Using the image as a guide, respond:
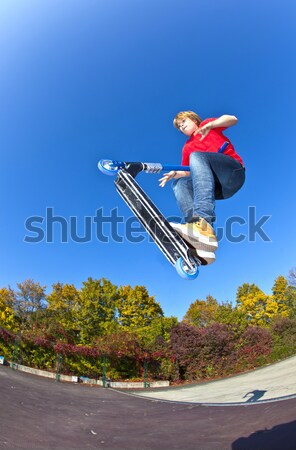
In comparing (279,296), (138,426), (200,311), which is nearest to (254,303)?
(279,296)

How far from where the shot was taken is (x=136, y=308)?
1038 inches

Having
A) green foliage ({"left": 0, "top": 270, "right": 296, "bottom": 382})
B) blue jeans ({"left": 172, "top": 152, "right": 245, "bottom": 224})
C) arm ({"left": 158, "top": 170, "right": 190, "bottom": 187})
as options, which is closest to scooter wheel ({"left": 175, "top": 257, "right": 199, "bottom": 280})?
blue jeans ({"left": 172, "top": 152, "right": 245, "bottom": 224})

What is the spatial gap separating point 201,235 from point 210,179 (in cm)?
40

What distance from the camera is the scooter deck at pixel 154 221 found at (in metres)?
1.74

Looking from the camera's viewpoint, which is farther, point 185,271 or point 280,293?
point 280,293

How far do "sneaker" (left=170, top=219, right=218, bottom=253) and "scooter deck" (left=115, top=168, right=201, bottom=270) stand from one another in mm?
77

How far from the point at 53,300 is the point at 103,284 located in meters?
5.79

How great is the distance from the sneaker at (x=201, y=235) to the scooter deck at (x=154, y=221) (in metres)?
0.08

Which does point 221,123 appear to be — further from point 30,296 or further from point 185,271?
point 30,296

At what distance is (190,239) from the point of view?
5.58 ft

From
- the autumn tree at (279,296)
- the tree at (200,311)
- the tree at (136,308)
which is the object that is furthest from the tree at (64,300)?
the autumn tree at (279,296)

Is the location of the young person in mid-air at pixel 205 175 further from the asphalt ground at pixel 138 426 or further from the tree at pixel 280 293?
the tree at pixel 280 293

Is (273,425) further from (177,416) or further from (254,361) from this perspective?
(254,361)

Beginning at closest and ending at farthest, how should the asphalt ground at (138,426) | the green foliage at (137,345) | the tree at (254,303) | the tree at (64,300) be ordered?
the asphalt ground at (138,426) < the green foliage at (137,345) < the tree at (64,300) < the tree at (254,303)
